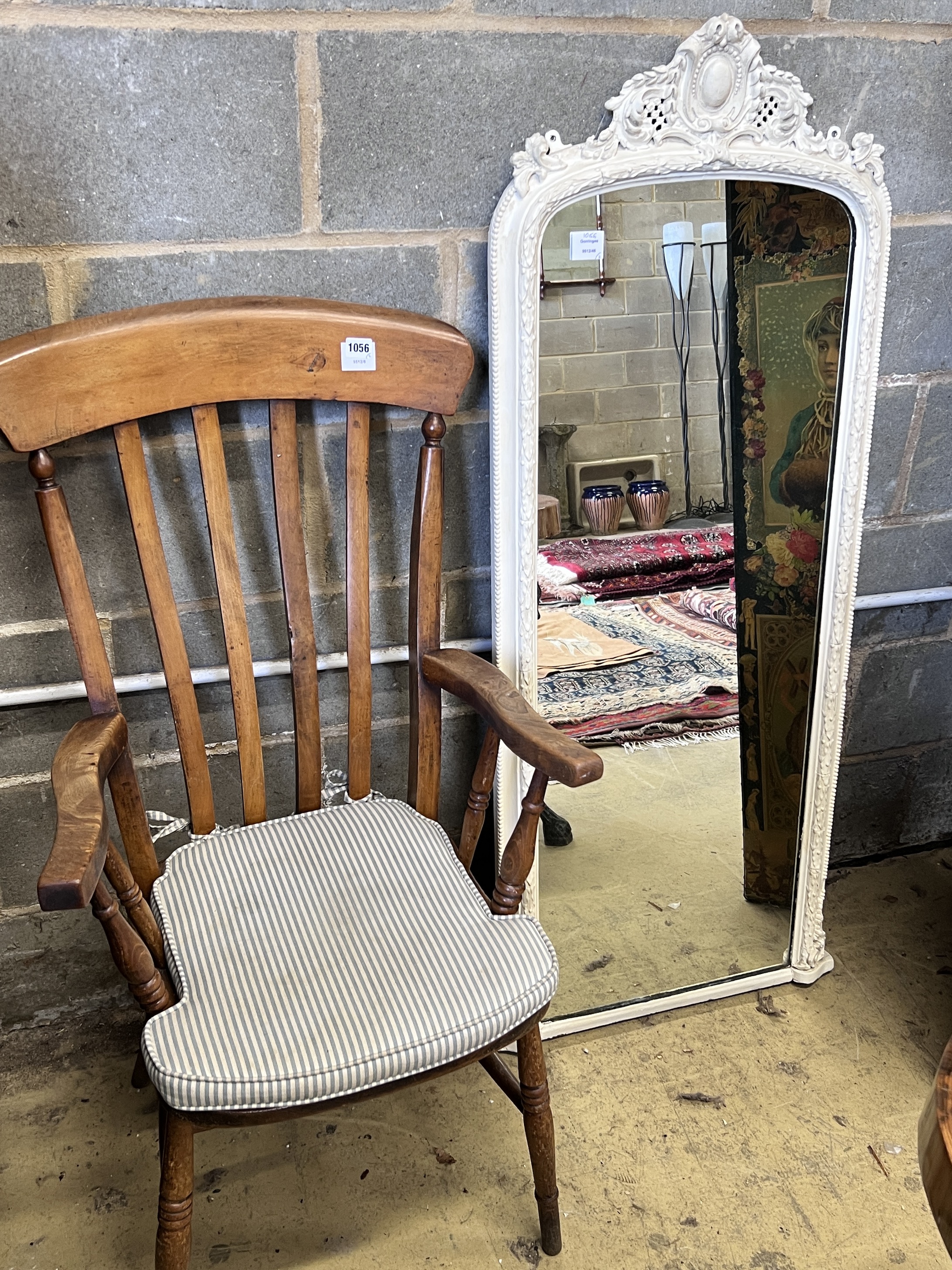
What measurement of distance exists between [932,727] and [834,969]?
1.81ft

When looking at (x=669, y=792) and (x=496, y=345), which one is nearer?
(x=496, y=345)

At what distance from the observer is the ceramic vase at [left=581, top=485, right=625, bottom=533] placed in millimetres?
1611

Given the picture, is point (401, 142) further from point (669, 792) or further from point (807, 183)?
point (669, 792)

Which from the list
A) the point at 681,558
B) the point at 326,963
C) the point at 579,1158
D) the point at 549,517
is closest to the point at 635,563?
the point at 681,558

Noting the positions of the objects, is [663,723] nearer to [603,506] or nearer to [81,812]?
[603,506]

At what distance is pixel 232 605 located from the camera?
56.1 inches

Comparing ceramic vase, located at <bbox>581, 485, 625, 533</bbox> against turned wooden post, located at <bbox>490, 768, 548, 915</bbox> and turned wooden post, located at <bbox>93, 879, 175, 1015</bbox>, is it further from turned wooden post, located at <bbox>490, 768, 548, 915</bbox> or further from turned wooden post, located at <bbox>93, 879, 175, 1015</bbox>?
turned wooden post, located at <bbox>93, 879, 175, 1015</bbox>

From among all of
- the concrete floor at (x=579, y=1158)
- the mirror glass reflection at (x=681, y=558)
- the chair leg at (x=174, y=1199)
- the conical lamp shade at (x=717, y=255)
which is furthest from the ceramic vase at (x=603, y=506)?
the chair leg at (x=174, y=1199)

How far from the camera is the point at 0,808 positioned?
1.62m

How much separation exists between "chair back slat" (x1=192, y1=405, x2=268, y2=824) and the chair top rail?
57 millimetres

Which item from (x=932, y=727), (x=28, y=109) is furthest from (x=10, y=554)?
(x=932, y=727)

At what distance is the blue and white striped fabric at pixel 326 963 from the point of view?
1.10 meters

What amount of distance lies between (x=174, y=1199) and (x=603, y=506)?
1.11 meters

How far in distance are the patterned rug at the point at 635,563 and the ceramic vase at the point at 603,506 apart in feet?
0.08
